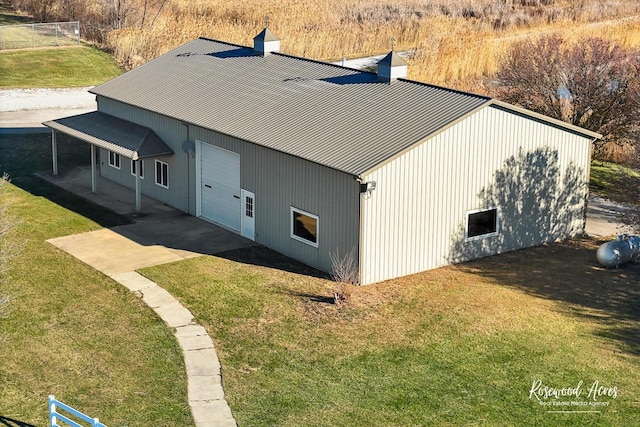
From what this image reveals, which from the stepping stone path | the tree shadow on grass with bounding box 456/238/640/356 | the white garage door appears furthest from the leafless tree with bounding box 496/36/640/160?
the stepping stone path

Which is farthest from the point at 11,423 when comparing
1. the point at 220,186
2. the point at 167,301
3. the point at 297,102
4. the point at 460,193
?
the point at 297,102

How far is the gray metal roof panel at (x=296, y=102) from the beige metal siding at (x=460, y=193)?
2.34ft

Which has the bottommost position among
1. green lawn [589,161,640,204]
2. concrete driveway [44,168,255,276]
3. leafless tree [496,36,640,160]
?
concrete driveway [44,168,255,276]

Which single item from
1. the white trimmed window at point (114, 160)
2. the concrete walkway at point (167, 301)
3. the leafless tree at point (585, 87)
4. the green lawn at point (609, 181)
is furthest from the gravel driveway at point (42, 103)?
the green lawn at point (609, 181)

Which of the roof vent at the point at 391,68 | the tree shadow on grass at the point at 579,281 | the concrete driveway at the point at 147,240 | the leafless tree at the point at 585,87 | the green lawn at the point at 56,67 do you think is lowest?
the tree shadow on grass at the point at 579,281

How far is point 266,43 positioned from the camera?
1230 inches

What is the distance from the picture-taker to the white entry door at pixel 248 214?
26312mm

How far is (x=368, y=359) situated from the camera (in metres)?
19.0

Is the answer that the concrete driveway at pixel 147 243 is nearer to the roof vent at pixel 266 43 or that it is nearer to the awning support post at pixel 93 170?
the awning support post at pixel 93 170

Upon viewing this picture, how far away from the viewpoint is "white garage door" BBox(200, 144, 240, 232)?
27.0 meters

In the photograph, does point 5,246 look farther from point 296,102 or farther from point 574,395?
point 574,395

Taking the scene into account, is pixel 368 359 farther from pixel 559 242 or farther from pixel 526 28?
pixel 526 28

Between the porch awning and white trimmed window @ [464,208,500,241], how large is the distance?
10028mm

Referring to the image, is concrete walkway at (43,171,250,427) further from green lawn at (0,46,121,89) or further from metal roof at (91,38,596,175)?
green lawn at (0,46,121,89)
